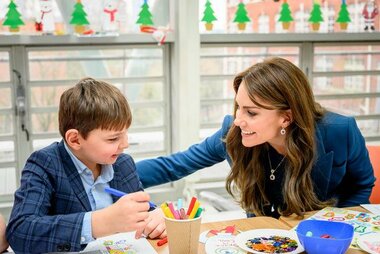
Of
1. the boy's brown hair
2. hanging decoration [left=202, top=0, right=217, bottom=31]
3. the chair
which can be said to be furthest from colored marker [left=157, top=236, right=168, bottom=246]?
hanging decoration [left=202, top=0, right=217, bottom=31]

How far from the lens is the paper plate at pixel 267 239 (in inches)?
46.3

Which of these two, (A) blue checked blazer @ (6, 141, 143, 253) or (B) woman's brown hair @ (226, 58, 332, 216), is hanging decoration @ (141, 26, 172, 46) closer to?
(B) woman's brown hair @ (226, 58, 332, 216)

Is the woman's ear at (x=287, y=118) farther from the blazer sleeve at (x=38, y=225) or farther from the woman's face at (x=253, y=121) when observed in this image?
the blazer sleeve at (x=38, y=225)

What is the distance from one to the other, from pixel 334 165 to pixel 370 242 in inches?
17.6

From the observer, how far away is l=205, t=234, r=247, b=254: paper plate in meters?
1.19

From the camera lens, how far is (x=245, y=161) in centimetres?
164

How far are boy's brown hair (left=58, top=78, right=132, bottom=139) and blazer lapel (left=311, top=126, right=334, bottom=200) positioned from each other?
67cm

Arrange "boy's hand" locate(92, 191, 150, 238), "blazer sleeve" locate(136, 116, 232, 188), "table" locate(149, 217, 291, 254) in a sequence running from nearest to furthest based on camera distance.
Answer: "boy's hand" locate(92, 191, 150, 238) → "table" locate(149, 217, 291, 254) → "blazer sleeve" locate(136, 116, 232, 188)

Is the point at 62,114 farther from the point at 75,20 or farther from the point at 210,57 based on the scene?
the point at 210,57

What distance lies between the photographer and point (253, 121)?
150cm

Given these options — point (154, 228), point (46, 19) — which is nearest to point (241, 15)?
point (46, 19)

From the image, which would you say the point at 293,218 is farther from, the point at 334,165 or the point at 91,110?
the point at 91,110

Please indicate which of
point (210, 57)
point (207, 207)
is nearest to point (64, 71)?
point (210, 57)

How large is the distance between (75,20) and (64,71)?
32 centimetres
